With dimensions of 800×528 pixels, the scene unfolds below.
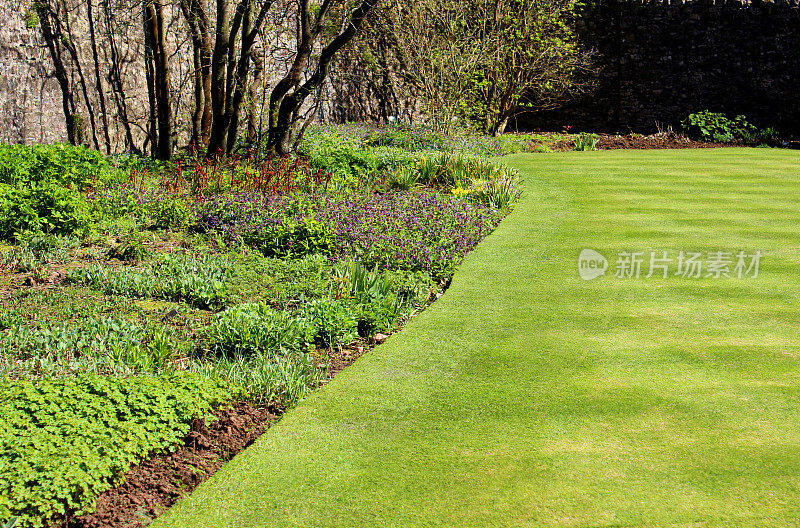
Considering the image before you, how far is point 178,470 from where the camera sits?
10.7 ft

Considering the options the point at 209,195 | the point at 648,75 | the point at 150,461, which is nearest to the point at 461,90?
the point at 648,75

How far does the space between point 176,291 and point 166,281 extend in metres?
0.16

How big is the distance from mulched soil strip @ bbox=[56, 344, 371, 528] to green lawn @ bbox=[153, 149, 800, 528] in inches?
5.2

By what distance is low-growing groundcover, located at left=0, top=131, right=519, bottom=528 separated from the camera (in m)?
3.12

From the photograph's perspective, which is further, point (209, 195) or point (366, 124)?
point (366, 124)

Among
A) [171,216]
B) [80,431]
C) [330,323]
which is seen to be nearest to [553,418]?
[330,323]

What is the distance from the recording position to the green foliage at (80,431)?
2.77 metres

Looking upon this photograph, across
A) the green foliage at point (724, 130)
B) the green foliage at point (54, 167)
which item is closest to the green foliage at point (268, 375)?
the green foliage at point (54, 167)

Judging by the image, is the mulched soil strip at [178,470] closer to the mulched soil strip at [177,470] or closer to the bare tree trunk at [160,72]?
the mulched soil strip at [177,470]

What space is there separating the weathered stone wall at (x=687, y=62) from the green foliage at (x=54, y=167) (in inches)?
559

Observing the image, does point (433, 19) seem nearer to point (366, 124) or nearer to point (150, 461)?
point (366, 124)

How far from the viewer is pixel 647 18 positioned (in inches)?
712

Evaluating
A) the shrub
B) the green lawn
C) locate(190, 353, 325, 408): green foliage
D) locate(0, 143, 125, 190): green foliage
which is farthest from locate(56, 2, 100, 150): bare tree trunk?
locate(190, 353, 325, 408): green foliage

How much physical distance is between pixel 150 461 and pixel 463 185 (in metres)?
7.60
